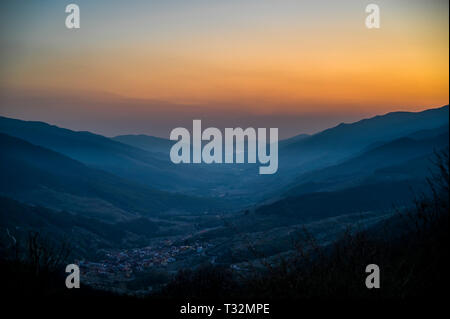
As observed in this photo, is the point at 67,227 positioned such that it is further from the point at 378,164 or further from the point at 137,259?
the point at 378,164

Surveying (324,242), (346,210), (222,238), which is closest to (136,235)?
(222,238)

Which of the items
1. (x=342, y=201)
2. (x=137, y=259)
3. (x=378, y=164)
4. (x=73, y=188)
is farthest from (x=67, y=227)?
(x=378, y=164)

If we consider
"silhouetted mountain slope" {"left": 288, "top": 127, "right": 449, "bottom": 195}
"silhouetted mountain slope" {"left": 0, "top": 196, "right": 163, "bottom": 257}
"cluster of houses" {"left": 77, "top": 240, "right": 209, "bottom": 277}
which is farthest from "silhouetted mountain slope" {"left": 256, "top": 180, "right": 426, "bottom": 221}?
"silhouetted mountain slope" {"left": 0, "top": 196, "right": 163, "bottom": 257}

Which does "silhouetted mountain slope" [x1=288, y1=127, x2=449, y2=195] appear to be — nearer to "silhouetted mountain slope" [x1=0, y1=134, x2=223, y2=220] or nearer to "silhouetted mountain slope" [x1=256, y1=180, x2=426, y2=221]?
"silhouetted mountain slope" [x1=256, y1=180, x2=426, y2=221]

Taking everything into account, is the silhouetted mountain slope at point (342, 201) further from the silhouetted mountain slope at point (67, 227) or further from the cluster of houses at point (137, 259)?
the silhouetted mountain slope at point (67, 227)

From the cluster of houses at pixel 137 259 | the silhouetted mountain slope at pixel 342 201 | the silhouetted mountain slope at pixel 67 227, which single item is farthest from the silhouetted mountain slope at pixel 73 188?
the silhouetted mountain slope at pixel 342 201

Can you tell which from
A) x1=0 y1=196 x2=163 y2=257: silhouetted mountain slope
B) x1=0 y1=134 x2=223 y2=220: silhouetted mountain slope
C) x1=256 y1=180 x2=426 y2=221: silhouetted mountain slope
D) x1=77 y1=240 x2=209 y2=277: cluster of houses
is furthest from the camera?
x1=0 y1=134 x2=223 y2=220: silhouetted mountain slope

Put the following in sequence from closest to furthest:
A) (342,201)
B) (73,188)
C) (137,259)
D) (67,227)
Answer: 1. (137,259)
2. (67,227)
3. (342,201)
4. (73,188)

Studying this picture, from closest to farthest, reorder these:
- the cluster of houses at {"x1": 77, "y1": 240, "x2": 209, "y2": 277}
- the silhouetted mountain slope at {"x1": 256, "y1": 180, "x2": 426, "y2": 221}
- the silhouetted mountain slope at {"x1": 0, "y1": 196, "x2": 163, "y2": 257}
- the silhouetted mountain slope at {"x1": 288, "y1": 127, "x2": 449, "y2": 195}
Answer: the cluster of houses at {"x1": 77, "y1": 240, "x2": 209, "y2": 277} < the silhouetted mountain slope at {"x1": 0, "y1": 196, "x2": 163, "y2": 257} < the silhouetted mountain slope at {"x1": 256, "y1": 180, "x2": 426, "y2": 221} < the silhouetted mountain slope at {"x1": 288, "y1": 127, "x2": 449, "y2": 195}

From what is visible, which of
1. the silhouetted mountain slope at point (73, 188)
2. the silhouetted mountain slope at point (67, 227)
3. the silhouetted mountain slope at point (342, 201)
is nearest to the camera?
the silhouetted mountain slope at point (67, 227)
